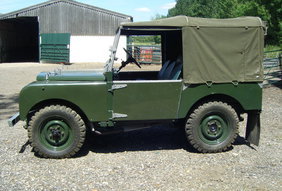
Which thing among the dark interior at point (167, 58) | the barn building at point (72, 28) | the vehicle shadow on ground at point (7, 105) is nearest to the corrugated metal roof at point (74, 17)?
the barn building at point (72, 28)

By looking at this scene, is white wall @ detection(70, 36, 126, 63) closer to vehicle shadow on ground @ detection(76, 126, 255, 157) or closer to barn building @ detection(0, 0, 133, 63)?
barn building @ detection(0, 0, 133, 63)

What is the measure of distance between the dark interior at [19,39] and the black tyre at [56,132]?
24.6 meters

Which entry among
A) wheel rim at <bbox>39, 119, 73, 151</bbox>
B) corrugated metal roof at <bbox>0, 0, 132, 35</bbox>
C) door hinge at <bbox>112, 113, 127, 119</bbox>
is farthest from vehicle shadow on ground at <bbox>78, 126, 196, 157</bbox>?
corrugated metal roof at <bbox>0, 0, 132, 35</bbox>

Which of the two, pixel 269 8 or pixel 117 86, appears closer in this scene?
pixel 117 86

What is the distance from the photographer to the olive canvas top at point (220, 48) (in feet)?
18.0

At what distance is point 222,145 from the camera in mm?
5797

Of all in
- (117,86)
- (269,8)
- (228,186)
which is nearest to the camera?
(228,186)

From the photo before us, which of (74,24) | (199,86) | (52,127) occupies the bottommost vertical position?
(52,127)

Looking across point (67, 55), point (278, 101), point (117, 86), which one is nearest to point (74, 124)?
point (117, 86)

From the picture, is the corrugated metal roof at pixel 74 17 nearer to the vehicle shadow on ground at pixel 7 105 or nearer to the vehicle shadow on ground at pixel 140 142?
the vehicle shadow on ground at pixel 7 105

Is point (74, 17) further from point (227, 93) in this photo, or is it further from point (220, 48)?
point (227, 93)

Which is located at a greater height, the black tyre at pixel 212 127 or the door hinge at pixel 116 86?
the door hinge at pixel 116 86

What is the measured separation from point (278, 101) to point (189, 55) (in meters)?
6.34

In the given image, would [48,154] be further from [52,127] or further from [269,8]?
[269,8]
